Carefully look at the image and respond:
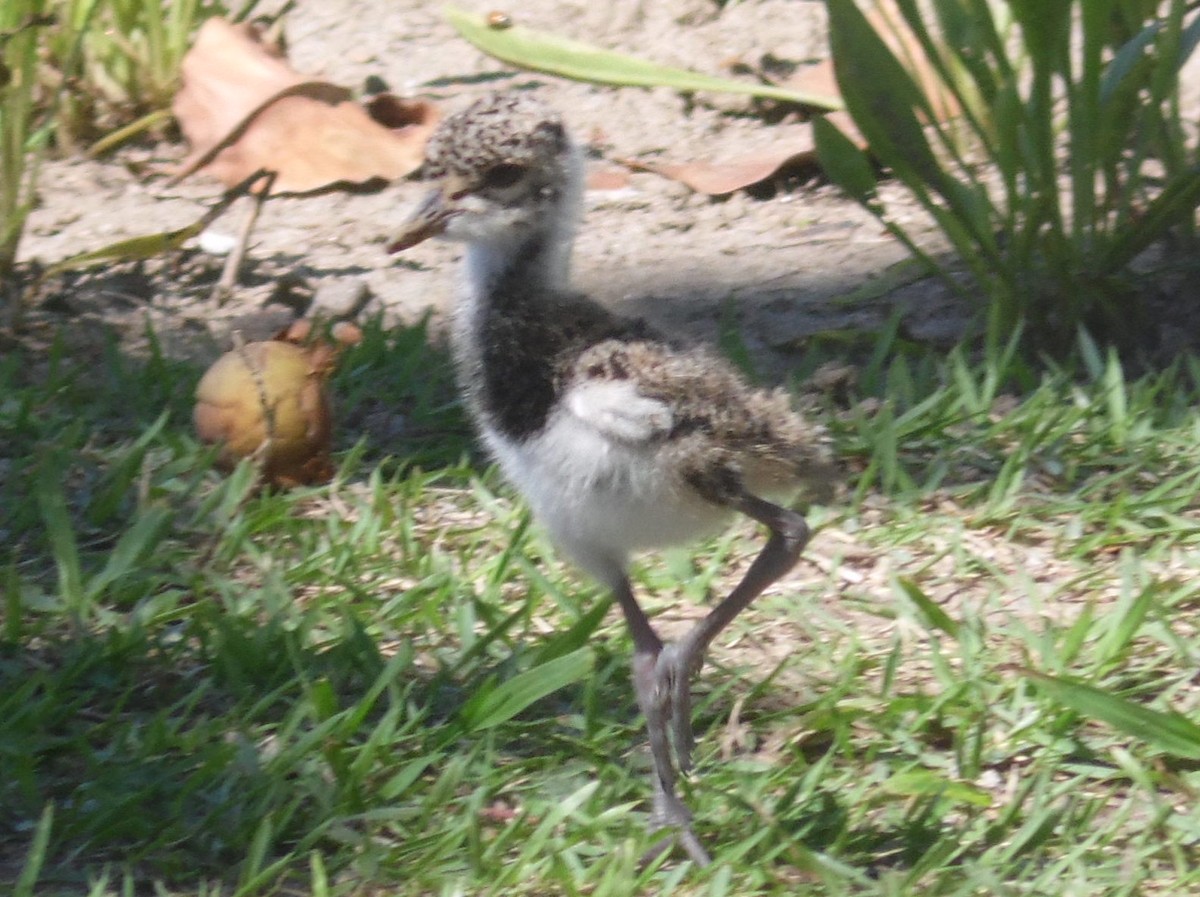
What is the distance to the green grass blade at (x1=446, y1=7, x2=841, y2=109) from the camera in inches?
187

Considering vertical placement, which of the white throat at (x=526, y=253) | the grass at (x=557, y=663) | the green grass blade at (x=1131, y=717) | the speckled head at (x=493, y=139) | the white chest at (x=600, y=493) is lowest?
the grass at (x=557, y=663)

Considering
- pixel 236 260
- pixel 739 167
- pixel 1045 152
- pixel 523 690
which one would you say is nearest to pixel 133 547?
pixel 523 690

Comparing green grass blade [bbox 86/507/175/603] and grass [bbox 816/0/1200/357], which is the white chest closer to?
green grass blade [bbox 86/507/175/603]

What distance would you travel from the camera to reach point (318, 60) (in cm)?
591

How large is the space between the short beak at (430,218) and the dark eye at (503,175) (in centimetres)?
8

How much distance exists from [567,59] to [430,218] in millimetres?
2020

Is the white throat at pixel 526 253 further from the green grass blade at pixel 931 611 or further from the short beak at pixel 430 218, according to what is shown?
the green grass blade at pixel 931 611

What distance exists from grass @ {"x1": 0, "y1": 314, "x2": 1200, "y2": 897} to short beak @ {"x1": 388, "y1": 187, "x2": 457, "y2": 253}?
741 mm

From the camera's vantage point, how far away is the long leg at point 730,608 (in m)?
2.72

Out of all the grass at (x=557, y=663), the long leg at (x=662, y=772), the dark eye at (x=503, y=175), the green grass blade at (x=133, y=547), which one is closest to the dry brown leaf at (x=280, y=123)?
the grass at (x=557, y=663)

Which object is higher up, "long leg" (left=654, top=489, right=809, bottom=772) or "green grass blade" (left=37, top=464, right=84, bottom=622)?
"long leg" (left=654, top=489, right=809, bottom=772)

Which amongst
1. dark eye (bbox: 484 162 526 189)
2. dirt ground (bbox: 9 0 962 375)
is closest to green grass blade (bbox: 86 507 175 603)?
dirt ground (bbox: 9 0 962 375)

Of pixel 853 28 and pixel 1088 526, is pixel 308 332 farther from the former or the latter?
pixel 1088 526

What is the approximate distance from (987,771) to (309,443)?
1.62m
